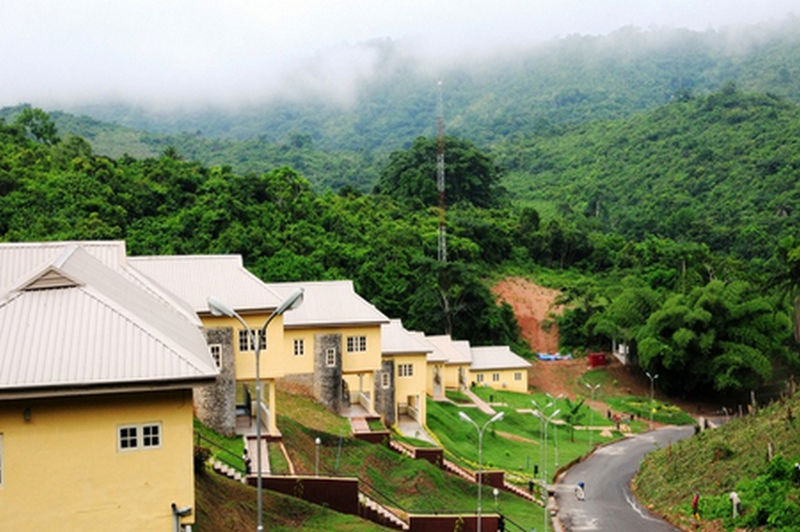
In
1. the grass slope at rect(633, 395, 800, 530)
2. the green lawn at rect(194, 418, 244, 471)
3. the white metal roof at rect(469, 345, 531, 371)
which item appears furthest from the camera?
the white metal roof at rect(469, 345, 531, 371)

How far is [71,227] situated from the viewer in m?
53.2

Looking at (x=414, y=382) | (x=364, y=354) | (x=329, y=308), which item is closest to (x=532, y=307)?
(x=414, y=382)

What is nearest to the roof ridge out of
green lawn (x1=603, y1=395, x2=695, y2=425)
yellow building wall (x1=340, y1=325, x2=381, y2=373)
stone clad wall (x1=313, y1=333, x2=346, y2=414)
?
stone clad wall (x1=313, y1=333, x2=346, y2=414)

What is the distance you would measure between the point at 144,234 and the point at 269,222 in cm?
986

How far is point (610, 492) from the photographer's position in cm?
3450

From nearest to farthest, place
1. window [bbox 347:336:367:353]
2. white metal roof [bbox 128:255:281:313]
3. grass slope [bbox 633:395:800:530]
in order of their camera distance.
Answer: grass slope [bbox 633:395:800:530], white metal roof [bbox 128:255:281:313], window [bbox 347:336:367:353]

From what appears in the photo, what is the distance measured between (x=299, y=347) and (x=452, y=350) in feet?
81.6

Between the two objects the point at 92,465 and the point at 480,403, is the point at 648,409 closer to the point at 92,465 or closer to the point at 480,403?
the point at 480,403

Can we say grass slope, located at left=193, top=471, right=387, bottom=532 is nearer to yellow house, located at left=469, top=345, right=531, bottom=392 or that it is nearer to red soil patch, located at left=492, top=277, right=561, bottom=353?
yellow house, located at left=469, top=345, right=531, bottom=392

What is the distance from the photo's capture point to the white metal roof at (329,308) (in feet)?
111

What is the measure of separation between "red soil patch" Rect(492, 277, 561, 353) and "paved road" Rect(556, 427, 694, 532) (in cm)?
2212

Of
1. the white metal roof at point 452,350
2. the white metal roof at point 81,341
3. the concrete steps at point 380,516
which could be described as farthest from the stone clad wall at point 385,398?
the white metal roof at point 81,341

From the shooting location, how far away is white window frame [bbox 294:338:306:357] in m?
33.8

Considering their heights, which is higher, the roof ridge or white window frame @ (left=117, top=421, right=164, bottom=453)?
the roof ridge
